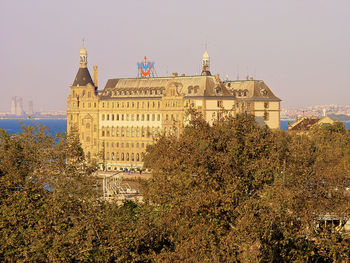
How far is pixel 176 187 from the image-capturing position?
4519cm

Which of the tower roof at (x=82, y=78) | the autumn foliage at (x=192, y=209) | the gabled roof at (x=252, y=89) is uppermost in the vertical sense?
the tower roof at (x=82, y=78)

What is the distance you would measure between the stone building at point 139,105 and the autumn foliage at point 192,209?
101356mm

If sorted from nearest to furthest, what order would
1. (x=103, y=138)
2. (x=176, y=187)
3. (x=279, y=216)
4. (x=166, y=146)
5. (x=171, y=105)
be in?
(x=279, y=216) → (x=176, y=187) → (x=166, y=146) → (x=171, y=105) → (x=103, y=138)

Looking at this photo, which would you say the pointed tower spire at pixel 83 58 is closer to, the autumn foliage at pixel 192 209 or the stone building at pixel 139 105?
the stone building at pixel 139 105

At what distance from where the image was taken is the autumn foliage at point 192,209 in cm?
4088

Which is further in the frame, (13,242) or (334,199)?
(334,199)

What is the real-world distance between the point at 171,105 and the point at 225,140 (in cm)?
10681

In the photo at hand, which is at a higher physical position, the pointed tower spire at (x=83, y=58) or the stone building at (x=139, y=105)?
the pointed tower spire at (x=83, y=58)

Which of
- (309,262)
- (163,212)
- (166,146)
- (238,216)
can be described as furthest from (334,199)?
(166,146)

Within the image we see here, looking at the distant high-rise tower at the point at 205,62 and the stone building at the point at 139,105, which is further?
the distant high-rise tower at the point at 205,62

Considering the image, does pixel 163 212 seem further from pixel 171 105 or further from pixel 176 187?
pixel 171 105

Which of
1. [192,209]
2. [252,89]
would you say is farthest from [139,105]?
[192,209]

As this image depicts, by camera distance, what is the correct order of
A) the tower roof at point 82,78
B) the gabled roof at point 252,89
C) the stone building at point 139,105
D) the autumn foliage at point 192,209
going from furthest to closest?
the tower roof at point 82,78 → the gabled roof at point 252,89 → the stone building at point 139,105 → the autumn foliage at point 192,209

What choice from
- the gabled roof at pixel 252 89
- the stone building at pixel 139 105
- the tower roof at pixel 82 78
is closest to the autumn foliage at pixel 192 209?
the stone building at pixel 139 105
